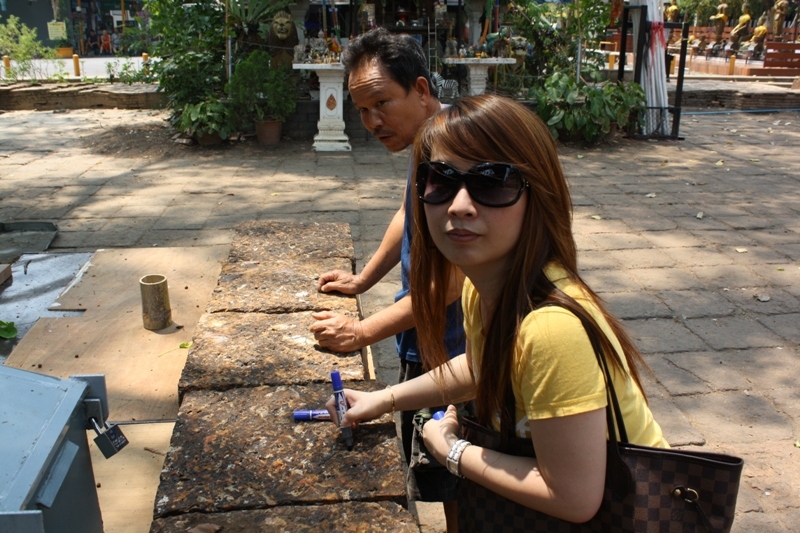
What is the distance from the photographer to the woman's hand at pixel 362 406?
60.3 inches

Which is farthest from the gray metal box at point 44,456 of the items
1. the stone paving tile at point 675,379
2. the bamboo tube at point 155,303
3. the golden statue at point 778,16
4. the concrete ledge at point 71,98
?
the golden statue at point 778,16

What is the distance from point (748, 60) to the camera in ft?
65.1

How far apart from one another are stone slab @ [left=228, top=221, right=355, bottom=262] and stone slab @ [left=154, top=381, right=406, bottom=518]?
94 centimetres

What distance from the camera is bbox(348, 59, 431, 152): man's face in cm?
193

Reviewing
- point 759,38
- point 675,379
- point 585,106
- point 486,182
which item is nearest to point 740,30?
point 759,38

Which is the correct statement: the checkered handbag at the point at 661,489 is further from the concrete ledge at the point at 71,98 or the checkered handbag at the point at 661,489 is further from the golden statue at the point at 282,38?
the concrete ledge at the point at 71,98

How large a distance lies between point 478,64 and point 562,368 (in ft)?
28.2

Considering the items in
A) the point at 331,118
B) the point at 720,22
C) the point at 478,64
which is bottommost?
the point at 331,118

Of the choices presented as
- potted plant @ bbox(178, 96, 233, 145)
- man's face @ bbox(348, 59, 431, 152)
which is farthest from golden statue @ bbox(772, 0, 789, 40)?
man's face @ bbox(348, 59, 431, 152)

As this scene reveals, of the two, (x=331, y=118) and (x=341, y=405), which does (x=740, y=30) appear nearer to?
(x=331, y=118)

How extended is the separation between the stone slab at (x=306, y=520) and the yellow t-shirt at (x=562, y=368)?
390 mm

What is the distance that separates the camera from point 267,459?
58.4 inches

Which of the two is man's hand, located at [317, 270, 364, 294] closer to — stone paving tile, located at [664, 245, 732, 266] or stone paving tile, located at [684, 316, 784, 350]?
stone paving tile, located at [684, 316, 784, 350]

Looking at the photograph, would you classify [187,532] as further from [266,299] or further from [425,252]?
[266,299]
